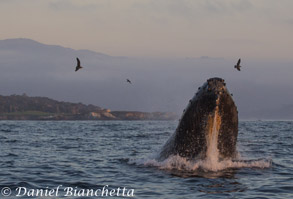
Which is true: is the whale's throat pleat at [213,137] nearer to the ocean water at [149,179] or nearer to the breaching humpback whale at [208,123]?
the breaching humpback whale at [208,123]

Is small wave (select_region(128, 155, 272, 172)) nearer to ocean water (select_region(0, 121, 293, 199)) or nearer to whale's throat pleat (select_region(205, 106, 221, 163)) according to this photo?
ocean water (select_region(0, 121, 293, 199))

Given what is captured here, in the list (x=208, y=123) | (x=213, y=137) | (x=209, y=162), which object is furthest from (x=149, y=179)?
(x=208, y=123)

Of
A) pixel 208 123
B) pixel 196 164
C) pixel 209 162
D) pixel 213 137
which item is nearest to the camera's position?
pixel 208 123

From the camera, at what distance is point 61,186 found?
1179 centimetres

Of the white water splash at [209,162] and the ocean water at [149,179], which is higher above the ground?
the white water splash at [209,162]

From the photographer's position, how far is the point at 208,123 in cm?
1184

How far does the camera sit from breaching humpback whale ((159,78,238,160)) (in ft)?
38.1

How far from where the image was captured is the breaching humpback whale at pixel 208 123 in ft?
38.1

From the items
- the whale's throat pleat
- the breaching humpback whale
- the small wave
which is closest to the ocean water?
the small wave

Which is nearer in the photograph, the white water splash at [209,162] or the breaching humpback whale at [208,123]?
the breaching humpback whale at [208,123]

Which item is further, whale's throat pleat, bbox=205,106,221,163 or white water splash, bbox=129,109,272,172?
white water splash, bbox=129,109,272,172

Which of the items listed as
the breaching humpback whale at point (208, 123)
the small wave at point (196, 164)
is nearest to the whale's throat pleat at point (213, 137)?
the breaching humpback whale at point (208, 123)

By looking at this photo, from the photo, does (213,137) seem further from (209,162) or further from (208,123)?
(209,162)

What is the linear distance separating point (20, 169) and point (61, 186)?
376cm
